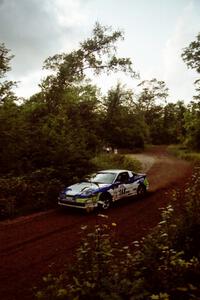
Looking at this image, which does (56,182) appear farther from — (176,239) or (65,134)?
(176,239)

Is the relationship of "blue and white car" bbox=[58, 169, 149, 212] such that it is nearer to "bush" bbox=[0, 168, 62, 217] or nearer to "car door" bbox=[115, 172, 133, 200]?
"car door" bbox=[115, 172, 133, 200]

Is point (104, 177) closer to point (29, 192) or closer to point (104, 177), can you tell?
point (104, 177)

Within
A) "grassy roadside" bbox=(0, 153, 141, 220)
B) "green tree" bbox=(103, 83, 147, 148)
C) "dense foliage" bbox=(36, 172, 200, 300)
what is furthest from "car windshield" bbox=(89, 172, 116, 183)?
"green tree" bbox=(103, 83, 147, 148)

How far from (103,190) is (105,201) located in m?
0.48

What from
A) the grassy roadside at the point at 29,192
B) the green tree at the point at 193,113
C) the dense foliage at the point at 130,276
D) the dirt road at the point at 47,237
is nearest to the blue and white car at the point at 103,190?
the dirt road at the point at 47,237

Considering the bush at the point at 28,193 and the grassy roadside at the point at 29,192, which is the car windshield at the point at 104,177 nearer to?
the grassy roadside at the point at 29,192

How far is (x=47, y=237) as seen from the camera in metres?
10.6

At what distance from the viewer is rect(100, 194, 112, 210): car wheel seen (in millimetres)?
14286

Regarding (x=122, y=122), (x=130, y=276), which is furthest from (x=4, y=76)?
(x=122, y=122)

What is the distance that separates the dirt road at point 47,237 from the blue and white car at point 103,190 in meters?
0.43

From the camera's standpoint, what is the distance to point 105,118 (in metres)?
48.6

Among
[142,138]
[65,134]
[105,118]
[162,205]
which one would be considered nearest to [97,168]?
[65,134]

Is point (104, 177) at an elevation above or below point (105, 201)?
above

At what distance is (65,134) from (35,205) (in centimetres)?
646
